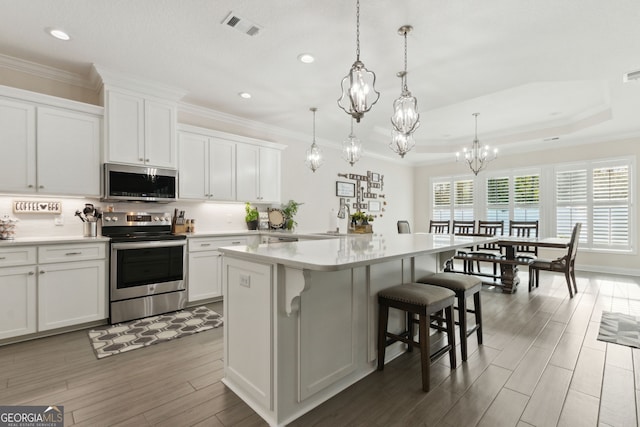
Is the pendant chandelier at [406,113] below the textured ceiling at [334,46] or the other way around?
below

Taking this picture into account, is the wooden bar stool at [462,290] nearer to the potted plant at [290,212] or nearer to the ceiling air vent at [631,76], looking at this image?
the potted plant at [290,212]

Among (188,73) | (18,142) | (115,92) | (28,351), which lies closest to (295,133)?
(188,73)

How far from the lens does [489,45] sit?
107 inches

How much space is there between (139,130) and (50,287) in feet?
6.13

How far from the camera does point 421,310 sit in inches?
78.2

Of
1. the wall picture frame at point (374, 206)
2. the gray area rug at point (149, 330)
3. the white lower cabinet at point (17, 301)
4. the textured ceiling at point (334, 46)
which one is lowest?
the gray area rug at point (149, 330)

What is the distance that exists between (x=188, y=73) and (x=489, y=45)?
3091 millimetres

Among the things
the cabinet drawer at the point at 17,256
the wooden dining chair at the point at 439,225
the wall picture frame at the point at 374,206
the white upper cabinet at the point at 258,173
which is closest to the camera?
the cabinet drawer at the point at 17,256

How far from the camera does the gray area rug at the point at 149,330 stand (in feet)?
8.82

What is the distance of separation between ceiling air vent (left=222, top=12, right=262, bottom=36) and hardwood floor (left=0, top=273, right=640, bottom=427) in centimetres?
278

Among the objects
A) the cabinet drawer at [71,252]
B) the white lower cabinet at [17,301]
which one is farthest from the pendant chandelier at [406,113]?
the white lower cabinet at [17,301]

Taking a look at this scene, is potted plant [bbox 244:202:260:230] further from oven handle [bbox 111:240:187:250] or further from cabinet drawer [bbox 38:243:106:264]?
cabinet drawer [bbox 38:243:106:264]

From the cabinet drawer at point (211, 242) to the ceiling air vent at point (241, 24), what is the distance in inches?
98.5

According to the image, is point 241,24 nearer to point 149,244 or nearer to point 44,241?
point 149,244
